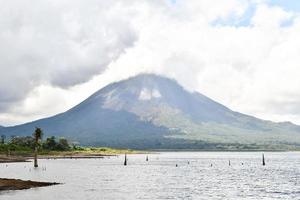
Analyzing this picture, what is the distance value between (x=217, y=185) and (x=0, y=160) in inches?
4406

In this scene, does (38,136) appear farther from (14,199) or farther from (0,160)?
(14,199)

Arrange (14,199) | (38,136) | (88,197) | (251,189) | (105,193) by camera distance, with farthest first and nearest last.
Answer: (38,136)
(251,189)
(105,193)
(88,197)
(14,199)

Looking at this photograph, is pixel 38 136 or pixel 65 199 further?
pixel 38 136

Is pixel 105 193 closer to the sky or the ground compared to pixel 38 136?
closer to the ground

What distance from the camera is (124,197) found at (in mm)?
79750

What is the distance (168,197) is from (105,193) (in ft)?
35.5

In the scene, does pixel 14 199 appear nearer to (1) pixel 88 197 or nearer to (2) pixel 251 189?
(1) pixel 88 197

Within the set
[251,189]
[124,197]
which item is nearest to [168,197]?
[124,197]

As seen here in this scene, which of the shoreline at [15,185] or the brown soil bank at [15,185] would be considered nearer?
the shoreline at [15,185]

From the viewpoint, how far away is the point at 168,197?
80.3 meters

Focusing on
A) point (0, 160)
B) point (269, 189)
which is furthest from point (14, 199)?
point (0, 160)

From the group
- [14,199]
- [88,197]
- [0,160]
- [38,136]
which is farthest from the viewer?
[0,160]

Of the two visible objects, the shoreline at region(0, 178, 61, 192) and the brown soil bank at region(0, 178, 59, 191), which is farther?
the brown soil bank at region(0, 178, 59, 191)

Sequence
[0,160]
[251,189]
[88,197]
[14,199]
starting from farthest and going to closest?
[0,160], [251,189], [88,197], [14,199]
